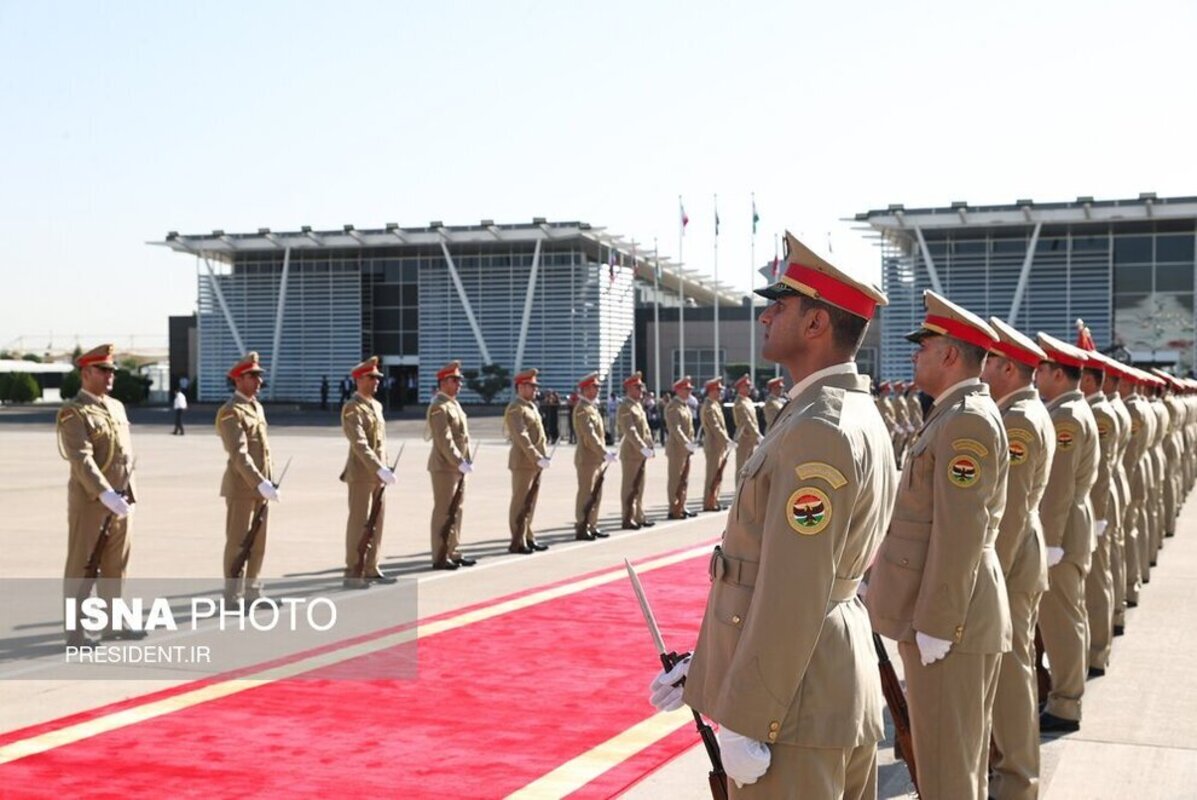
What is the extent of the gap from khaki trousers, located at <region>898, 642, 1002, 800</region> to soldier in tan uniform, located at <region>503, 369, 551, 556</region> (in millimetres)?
8898

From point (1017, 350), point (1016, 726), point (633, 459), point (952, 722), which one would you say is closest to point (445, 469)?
point (633, 459)

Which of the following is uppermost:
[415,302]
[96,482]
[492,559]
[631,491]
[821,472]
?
[415,302]

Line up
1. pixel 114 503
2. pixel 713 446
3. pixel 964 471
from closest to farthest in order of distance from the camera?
pixel 964 471 → pixel 114 503 → pixel 713 446

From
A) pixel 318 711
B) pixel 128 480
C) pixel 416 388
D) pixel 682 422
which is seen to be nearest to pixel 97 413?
pixel 128 480

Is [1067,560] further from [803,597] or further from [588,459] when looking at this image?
[588,459]

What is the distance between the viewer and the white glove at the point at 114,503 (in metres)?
8.54

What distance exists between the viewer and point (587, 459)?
50.1 feet

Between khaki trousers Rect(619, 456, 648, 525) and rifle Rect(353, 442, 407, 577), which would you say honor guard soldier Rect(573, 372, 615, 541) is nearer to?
khaki trousers Rect(619, 456, 648, 525)

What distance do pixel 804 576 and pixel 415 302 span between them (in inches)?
2357

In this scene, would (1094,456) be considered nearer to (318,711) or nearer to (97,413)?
(318,711)

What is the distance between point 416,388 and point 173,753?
5764 cm

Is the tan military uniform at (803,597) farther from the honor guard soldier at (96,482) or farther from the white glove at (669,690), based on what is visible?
the honor guard soldier at (96,482)

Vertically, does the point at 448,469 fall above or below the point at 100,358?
below

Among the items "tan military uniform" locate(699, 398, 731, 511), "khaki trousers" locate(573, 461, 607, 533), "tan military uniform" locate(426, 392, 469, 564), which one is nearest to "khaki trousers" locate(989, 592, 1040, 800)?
"tan military uniform" locate(426, 392, 469, 564)
